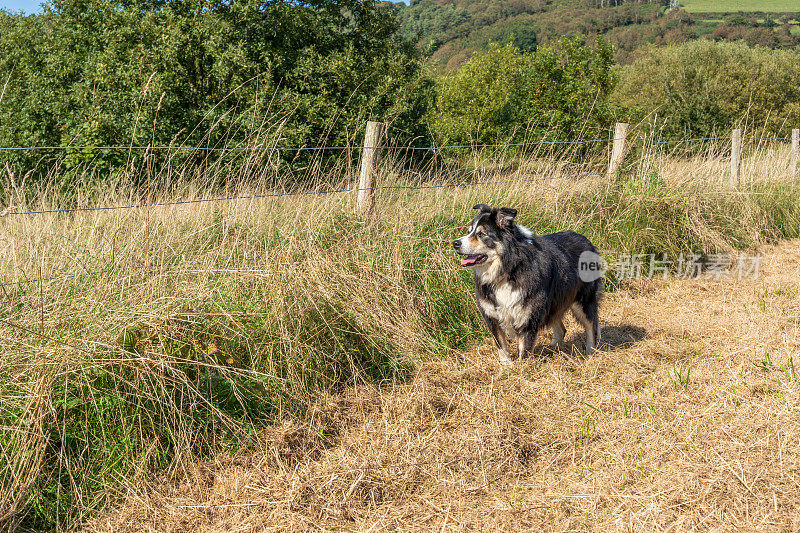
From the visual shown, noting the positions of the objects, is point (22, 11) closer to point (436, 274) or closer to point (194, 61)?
point (194, 61)

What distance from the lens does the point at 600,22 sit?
248 feet

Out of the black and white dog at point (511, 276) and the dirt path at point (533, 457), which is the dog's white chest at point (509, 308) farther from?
the dirt path at point (533, 457)

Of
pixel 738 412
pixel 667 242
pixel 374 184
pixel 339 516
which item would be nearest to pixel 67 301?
pixel 339 516

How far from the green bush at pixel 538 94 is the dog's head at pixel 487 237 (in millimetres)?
10598

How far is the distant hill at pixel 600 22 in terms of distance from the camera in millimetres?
57906

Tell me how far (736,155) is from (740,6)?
90.0 meters

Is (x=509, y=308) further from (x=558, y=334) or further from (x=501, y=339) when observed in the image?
(x=558, y=334)

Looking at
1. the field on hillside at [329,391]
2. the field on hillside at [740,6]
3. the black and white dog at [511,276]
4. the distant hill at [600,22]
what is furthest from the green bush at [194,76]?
the field on hillside at [740,6]

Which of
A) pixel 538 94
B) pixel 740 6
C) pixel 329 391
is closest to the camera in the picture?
pixel 329 391

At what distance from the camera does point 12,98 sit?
1153 centimetres

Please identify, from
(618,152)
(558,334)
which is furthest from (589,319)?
(618,152)

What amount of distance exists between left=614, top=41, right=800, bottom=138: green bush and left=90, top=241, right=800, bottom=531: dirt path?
15119mm

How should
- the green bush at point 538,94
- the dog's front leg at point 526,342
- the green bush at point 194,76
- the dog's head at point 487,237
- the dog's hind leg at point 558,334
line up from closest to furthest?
the dog's head at point 487,237 → the dog's front leg at point 526,342 → the dog's hind leg at point 558,334 → the green bush at point 194,76 → the green bush at point 538,94

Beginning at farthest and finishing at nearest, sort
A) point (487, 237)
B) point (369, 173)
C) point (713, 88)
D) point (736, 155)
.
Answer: point (713, 88), point (736, 155), point (369, 173), point (487, 237)
